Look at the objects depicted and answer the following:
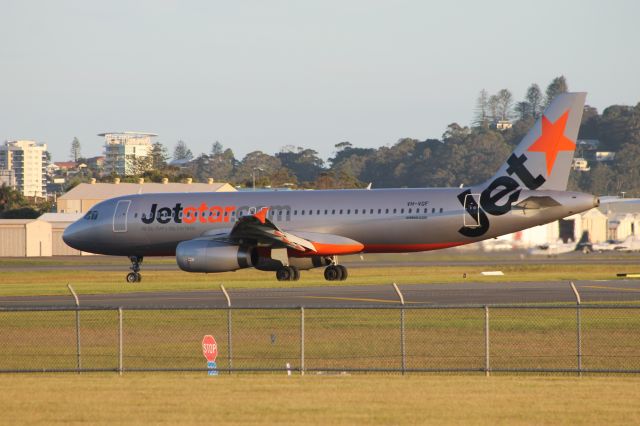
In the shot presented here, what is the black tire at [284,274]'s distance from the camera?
137ft

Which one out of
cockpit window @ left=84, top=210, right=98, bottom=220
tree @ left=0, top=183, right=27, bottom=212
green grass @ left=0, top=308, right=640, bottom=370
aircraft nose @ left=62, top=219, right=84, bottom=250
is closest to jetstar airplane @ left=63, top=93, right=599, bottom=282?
cockpit window @ left=84, top=210, right=98, bottom=220

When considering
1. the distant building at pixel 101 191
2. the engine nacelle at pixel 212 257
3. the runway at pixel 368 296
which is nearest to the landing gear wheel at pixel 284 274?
the engine nacelle at pixel 212 257

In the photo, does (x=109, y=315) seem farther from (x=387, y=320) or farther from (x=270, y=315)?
(x=387, y=320)

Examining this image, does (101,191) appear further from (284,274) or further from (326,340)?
(326,340)

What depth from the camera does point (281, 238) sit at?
4012cm

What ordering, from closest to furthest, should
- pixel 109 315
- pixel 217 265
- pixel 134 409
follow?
pixel 134 409, pixel 109 315, pixel 217 265

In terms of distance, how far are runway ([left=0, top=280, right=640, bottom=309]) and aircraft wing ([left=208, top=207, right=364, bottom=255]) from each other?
8.55 ft

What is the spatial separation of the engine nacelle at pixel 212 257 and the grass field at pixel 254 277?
70 cm

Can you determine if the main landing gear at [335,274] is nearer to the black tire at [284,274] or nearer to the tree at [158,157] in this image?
the black tire at [284,274]

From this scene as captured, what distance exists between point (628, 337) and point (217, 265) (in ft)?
58.8

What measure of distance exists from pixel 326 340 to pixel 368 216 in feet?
55.7

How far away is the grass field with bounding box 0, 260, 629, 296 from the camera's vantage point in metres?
40.2

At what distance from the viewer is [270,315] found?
1130 inches

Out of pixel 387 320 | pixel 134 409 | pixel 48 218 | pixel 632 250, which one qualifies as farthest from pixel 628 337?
pixel 48 218
